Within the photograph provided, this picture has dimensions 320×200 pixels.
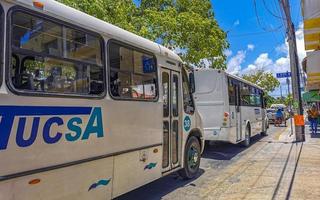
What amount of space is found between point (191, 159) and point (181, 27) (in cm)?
861

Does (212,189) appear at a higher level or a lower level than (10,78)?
lower

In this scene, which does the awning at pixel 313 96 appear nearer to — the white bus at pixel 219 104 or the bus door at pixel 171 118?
the white bus at pixel 219 104

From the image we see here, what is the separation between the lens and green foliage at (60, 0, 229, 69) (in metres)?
13.9

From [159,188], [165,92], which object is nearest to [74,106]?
[165,92]

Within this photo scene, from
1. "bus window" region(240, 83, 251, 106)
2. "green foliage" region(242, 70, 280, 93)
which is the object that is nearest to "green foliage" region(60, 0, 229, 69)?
"bus window" region(240, 83, 251, 106)

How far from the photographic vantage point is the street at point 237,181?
20.6ft

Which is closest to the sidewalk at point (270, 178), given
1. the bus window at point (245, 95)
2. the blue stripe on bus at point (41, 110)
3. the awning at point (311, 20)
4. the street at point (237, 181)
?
the street at point (237, 181)

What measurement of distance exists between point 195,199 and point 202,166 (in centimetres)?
314

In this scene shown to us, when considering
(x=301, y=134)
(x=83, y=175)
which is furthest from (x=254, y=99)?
(x=83, y=175)

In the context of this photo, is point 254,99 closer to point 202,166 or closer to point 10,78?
point 202,166

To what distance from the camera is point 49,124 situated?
12.1 ft

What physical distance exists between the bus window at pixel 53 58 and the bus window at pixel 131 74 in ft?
1.00

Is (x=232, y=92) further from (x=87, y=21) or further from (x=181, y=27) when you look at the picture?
(x=87, y=21)

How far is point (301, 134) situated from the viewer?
14.8 meters
